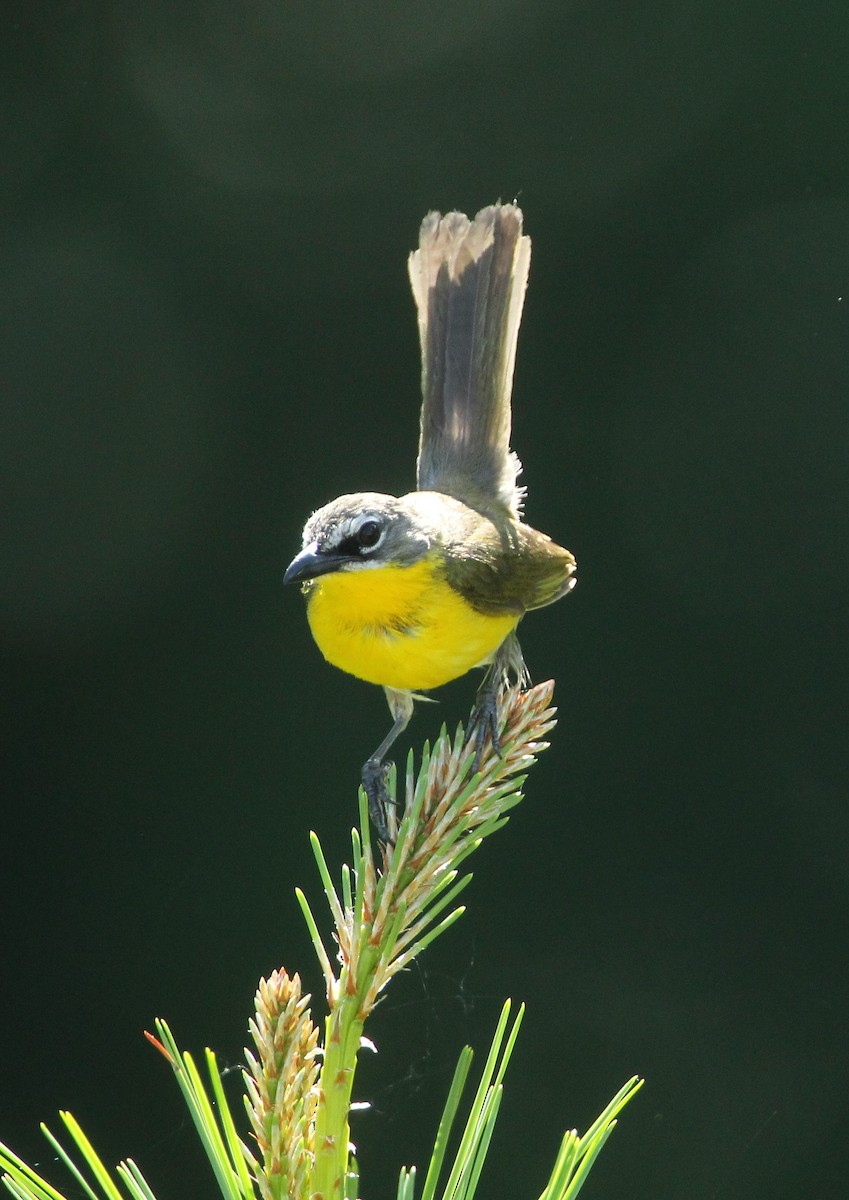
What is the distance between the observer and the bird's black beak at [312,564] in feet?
5.84

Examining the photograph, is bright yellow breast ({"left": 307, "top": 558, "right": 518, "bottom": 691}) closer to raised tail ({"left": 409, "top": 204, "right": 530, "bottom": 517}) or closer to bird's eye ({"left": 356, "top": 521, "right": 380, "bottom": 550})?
bird's eye ({"left": 356, "top": 521, "right": 380, "bottom": 550})

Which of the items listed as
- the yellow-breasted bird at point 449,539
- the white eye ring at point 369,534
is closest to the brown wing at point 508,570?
the yellow-breasted bird at point 449,539

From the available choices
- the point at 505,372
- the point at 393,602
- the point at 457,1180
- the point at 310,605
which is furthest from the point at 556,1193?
the point at 505,372

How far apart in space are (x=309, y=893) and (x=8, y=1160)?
9.41 ft

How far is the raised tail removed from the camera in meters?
2.45

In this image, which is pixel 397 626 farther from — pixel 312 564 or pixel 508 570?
pixel 508 570

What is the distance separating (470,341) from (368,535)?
751mm

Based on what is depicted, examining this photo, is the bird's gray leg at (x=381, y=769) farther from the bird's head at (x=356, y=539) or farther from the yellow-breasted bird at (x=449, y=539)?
the bird's head at (x=356, y=539)

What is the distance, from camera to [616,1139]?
11.4 ft

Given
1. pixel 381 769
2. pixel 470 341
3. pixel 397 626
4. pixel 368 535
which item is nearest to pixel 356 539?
pixel 368 535

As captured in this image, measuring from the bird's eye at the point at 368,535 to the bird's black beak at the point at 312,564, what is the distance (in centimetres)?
4

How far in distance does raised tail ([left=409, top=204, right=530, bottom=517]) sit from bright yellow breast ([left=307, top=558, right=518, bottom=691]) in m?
0.54

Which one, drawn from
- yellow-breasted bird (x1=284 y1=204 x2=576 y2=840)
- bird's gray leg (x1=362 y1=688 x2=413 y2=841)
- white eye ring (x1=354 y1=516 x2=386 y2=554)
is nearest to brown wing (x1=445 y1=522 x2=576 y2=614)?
yellow-breasted bird (x1=284 y1=204 x2=576 y2=840)

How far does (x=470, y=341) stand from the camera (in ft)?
8.17
